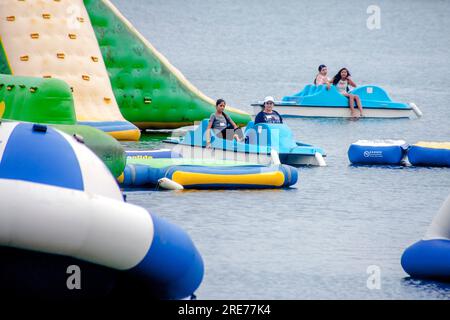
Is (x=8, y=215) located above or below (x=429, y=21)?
above

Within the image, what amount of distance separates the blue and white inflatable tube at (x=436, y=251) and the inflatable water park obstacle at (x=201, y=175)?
24.3ft

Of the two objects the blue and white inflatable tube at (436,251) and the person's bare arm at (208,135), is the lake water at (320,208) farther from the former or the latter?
the person's bare arm at (208,135)

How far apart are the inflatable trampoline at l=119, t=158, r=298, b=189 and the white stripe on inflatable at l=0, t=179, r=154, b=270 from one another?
9.57m

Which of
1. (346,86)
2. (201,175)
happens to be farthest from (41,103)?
(346,86)

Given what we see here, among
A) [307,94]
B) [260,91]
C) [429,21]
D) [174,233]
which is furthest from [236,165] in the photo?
[429,21]

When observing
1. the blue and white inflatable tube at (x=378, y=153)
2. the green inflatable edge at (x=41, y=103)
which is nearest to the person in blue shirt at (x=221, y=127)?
the blue and white inflatable tube at (x=378, y=153)

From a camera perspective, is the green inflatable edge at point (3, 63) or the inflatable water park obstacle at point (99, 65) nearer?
the green inflatable edge at point (3, 63)

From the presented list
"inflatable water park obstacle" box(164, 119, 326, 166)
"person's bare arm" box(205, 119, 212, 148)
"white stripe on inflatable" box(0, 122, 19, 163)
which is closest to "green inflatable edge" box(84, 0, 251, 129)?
"inflatable water park obstacle" box(164, 119, 326, 166)

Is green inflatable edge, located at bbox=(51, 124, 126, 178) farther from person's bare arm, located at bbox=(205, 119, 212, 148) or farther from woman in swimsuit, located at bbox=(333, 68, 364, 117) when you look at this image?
woman in swimsuit, located at bbox=(333, 68, 364, 117)

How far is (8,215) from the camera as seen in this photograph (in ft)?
40.7

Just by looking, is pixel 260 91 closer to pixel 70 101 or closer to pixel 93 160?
pixel 70 101

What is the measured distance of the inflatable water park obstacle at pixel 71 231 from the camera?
12508mm

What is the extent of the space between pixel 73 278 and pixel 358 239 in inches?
267

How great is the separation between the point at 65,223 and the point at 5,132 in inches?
43.3
